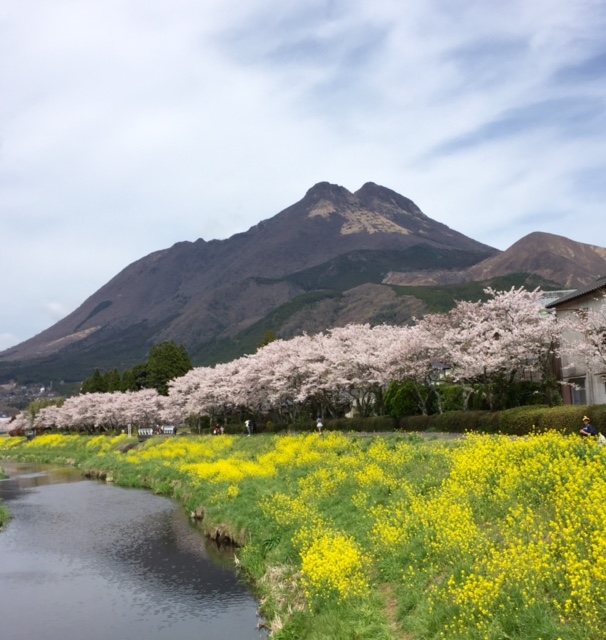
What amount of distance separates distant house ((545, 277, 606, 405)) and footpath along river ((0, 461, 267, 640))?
23860 millimetres

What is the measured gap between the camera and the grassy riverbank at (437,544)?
895 centimetres

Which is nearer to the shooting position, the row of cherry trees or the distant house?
the row of cherry trees

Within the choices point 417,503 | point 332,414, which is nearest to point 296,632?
point 417,503

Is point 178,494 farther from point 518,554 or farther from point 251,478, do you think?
point 518,554

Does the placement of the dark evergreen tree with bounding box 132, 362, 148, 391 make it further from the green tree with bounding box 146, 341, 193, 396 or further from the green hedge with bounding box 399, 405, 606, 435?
the green hedge with bounding box 399, 405, 606, 435

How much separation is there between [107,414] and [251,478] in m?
69.7

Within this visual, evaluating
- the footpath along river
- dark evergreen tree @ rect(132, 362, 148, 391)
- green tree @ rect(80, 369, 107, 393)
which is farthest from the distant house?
green tree @ rect(80, 369, 107, 393)

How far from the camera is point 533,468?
13.3 metres

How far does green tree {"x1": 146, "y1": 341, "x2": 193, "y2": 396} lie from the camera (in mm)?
95562

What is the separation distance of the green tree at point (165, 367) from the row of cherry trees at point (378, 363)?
1052 centimetres

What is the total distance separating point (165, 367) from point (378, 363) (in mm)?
60286

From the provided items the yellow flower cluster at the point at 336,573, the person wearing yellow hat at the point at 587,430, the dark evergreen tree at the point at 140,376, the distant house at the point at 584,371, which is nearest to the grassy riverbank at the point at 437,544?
the yellow flower cluster at the point at 336,573

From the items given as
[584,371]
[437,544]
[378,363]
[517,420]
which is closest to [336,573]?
[437,544]

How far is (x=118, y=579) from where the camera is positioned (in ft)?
63.8
